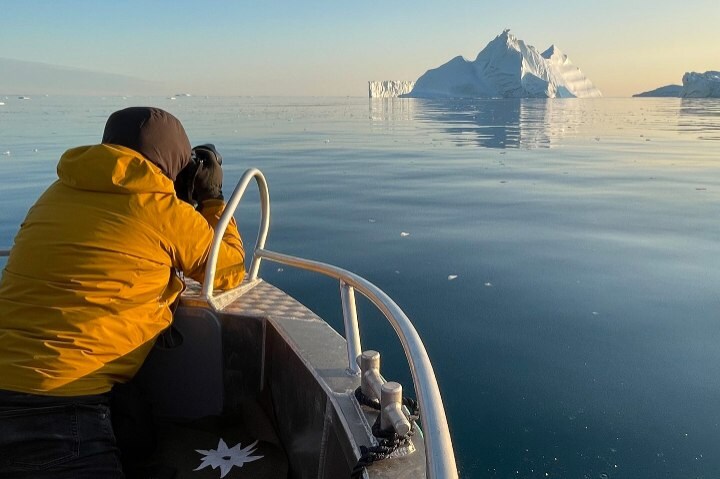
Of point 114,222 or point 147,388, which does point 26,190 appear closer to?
point 147,388

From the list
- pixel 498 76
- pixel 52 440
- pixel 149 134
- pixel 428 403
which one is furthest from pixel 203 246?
pixel 498 76

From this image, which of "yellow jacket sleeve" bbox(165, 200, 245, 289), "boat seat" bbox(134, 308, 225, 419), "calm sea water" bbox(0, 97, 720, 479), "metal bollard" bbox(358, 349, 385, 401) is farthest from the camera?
"calm sea water" bbox(0, 97, 720, 479)

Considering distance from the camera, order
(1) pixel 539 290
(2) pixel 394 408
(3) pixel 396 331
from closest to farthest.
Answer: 1. (2) pixel 394 408
2. (3) pixel 396 331
3. (1) pixel 539 290

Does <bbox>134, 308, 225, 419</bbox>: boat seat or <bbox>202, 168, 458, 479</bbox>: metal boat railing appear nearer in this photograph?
<bbox>202, 168, 458, 479</bbox>: metal boat railing

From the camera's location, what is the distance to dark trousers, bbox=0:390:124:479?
1.42 meters

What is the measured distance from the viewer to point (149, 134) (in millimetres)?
1776

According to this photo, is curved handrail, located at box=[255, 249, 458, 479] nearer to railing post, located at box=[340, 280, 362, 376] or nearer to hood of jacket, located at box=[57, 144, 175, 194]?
railing post, located at box=[340, 280, 362, 376]

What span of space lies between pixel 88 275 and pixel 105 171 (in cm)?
31

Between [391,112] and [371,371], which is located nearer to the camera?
[371,371]

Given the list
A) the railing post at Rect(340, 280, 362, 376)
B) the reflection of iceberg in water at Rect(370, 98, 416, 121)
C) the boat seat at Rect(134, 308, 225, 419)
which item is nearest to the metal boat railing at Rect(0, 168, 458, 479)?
the railing post at Rect(340, 280, 362, 376)

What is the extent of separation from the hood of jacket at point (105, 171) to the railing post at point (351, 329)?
69 centimetres

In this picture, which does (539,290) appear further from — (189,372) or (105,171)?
(105,171)

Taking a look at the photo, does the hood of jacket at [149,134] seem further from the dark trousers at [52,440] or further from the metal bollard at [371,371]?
the metal bollard at [371,371]

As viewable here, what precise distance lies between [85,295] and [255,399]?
1016 mm
